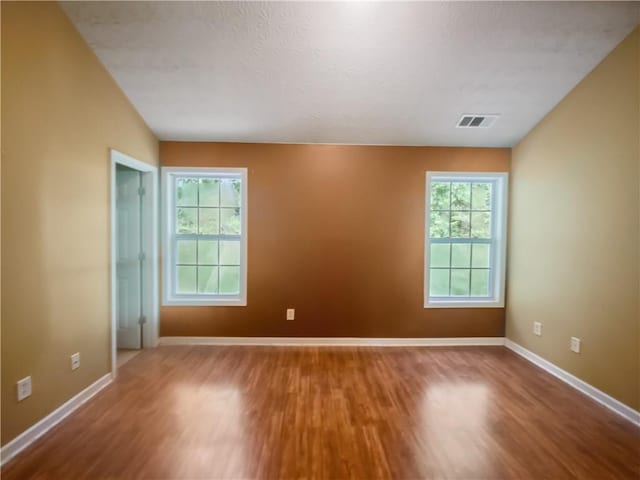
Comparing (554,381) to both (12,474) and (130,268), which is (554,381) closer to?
(12,474)

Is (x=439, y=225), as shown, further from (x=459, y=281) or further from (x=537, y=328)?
(x=537, y=328)

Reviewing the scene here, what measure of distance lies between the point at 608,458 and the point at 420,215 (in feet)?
7.95

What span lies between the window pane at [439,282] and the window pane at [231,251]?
2.35 metres

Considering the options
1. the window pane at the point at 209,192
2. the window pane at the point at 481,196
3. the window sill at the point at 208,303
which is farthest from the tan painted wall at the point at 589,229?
the window pane at the point at 209,192

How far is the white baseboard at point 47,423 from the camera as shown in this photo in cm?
173

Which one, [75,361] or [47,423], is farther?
[75,361]

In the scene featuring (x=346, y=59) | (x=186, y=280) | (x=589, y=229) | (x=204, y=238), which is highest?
(x=346, y=59)

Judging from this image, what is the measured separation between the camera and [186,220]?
11.8ft

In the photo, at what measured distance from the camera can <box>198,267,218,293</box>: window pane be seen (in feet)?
11.9

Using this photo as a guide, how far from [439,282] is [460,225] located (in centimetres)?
74

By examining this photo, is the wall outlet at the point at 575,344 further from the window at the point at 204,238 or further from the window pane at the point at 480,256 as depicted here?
the window at the point at 204,238

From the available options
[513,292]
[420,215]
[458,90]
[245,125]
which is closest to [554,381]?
[513,292]

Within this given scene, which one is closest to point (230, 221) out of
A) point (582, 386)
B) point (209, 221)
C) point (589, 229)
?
point (209, 221)

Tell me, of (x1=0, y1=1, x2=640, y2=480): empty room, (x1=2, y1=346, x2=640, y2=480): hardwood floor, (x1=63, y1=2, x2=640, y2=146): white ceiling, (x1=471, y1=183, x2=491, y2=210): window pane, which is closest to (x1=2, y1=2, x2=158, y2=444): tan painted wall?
(x1=0, y1=1, x2=640, y2=480): empty room
